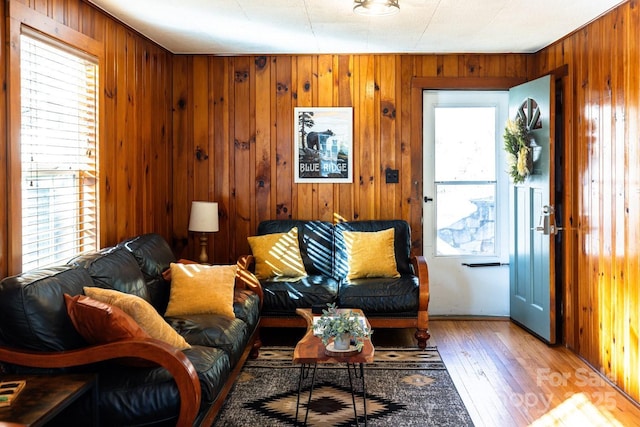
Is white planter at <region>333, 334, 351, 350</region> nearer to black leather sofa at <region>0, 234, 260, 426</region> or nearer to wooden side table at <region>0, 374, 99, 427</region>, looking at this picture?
black leather sofa at <region>0, 234, 260, 426</region>

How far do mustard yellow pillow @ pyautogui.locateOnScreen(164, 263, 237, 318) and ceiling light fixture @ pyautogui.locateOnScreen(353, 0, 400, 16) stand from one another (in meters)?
1.83

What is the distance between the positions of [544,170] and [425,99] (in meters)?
1.30

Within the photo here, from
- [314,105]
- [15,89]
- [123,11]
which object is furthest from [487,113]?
[15,89]

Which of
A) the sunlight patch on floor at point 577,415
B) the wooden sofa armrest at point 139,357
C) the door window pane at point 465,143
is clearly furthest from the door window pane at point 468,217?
the wooden sofa armrest at point 139,357

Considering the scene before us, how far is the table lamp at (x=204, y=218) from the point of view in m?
5.06

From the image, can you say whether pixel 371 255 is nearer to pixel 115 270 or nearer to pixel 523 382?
pixel 523 382

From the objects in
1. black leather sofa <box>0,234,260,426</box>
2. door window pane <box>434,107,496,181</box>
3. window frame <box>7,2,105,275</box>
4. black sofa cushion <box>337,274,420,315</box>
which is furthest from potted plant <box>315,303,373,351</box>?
door window pane <box>434,107,496,181</box>

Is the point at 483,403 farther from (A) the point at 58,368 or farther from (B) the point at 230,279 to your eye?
(A) the point at 58,368

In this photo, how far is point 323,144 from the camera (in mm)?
5391

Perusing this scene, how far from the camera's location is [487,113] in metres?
5.45

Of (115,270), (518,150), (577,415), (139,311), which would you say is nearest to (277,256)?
(115,270)

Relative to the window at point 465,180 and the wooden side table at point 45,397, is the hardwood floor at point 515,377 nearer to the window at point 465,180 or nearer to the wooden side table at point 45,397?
the window at point 465,180

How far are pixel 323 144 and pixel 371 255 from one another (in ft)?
3.78

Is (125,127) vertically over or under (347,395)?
over
